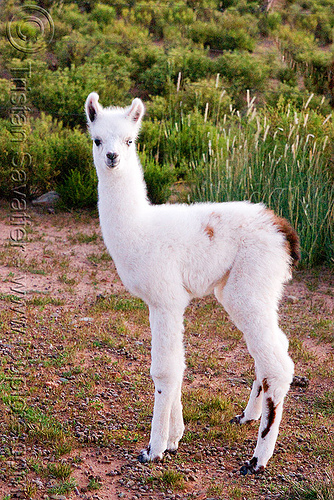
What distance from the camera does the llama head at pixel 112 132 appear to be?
412 centimetres

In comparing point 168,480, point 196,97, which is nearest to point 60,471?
point 168,480

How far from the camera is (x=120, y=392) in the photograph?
5.32 meters

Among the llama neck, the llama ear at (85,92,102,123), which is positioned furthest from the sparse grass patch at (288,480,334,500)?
the llama ear at (85,92,102,123)

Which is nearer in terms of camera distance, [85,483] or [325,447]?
A: [85,483]

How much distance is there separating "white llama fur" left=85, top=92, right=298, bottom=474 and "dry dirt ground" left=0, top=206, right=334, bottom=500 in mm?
270

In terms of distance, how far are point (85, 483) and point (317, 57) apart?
14650 millimetres

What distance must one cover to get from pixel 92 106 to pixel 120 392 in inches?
98.2

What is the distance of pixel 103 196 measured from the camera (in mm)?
4359

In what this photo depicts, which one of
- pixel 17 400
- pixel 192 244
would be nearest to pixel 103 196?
pixel 192 244

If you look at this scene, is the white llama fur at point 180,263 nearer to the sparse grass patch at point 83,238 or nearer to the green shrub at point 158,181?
the sparse grass patch at point 83,238

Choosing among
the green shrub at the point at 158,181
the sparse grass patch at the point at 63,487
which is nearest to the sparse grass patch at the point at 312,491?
the sparse grass patch at the point at 63,487

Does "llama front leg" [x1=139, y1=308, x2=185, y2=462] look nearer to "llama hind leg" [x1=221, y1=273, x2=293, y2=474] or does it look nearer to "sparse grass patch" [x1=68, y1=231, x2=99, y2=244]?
"llama hind leg" [x1=221, y1=273, x2=293, y2=474]

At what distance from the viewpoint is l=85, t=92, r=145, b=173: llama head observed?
4.12m

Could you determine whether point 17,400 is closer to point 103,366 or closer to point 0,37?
point 103,366
